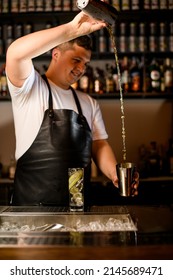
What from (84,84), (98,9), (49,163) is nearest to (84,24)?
(98,9)

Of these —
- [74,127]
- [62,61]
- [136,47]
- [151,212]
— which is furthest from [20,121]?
[136,47]

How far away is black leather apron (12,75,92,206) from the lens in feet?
5.58

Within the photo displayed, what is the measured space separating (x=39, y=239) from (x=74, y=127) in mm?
868

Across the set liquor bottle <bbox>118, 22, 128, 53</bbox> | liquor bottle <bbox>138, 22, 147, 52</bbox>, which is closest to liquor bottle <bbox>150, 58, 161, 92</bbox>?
liquor bottle <bbox>138, 22, 147, 52</bbox>

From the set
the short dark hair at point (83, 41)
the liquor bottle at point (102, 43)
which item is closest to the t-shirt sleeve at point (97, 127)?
the short dark hair at point (83, 41)

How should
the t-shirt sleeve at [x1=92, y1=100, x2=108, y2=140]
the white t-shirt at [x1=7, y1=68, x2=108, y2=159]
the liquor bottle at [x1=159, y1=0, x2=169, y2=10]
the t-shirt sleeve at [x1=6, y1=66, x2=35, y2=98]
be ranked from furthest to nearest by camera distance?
the liquor bottle at [x1=159, y1=0, x2=169, y2=10], the t-shirt sleeve at [x1=92, y1=100, x2=108, y2=140], the white t-shirt at [x1=7, y1=68, x2=108, y2=159], the t-shirt sleeve at [x1=6, y1=66, x2=35, y2=98]

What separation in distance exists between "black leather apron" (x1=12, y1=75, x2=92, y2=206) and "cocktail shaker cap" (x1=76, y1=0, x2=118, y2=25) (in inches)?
22.5

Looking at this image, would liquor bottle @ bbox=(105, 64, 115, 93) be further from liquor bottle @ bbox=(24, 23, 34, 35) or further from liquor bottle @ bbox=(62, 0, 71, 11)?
liquor bottle @ bbox=(24, 23, 34, 35)

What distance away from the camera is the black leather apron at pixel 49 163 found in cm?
170

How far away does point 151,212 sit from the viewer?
4.37 feet

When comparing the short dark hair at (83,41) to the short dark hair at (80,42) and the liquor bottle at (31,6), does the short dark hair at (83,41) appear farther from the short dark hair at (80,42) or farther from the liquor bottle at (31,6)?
the liquor bottle at (31,6)

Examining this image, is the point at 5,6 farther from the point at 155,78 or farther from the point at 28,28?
the point at 155,78

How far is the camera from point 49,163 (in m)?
1.71
